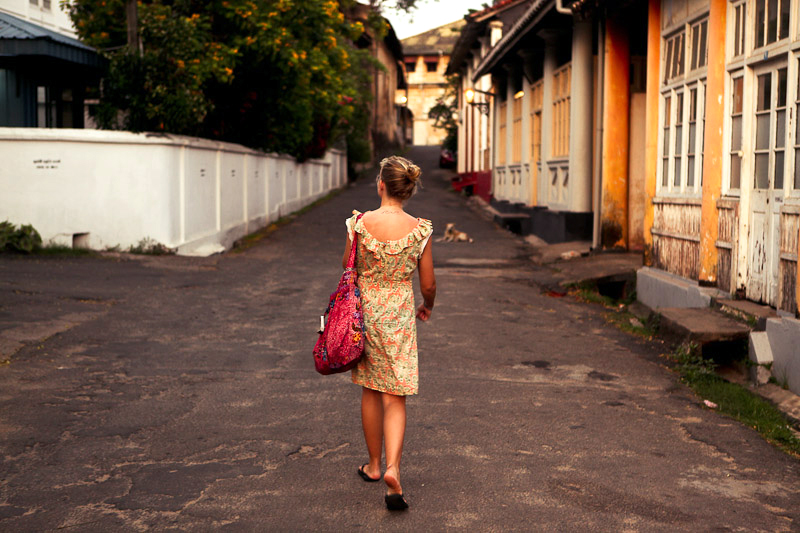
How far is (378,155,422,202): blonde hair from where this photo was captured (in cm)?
437

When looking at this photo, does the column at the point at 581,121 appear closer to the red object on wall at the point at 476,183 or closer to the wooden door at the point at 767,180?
the wooden door at the point at 767,180

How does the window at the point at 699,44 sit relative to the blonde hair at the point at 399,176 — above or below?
above

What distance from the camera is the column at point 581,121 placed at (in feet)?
51.9

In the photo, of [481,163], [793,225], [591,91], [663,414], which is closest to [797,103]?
[793,225]

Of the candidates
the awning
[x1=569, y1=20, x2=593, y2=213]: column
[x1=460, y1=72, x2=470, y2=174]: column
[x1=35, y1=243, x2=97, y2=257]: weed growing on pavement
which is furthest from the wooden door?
[x1=460, y1=72, x2=470, y2=174]: column

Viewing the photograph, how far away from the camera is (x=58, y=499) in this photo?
4.23m

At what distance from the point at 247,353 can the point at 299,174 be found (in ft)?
69.3

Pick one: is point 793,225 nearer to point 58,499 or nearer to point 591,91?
point 58,499

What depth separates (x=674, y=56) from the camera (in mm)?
9938

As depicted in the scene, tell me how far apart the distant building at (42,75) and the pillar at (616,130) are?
991cm

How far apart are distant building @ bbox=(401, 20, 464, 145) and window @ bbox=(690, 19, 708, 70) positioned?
231ft


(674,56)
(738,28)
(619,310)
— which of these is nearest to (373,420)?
(738,28)

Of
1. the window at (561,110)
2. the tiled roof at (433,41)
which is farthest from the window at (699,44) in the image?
the tiled roof at (433,41)

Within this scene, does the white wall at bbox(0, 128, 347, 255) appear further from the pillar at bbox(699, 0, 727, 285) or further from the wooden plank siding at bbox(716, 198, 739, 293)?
the wooden plank siding at bbox(716, 198, 739, 293)
